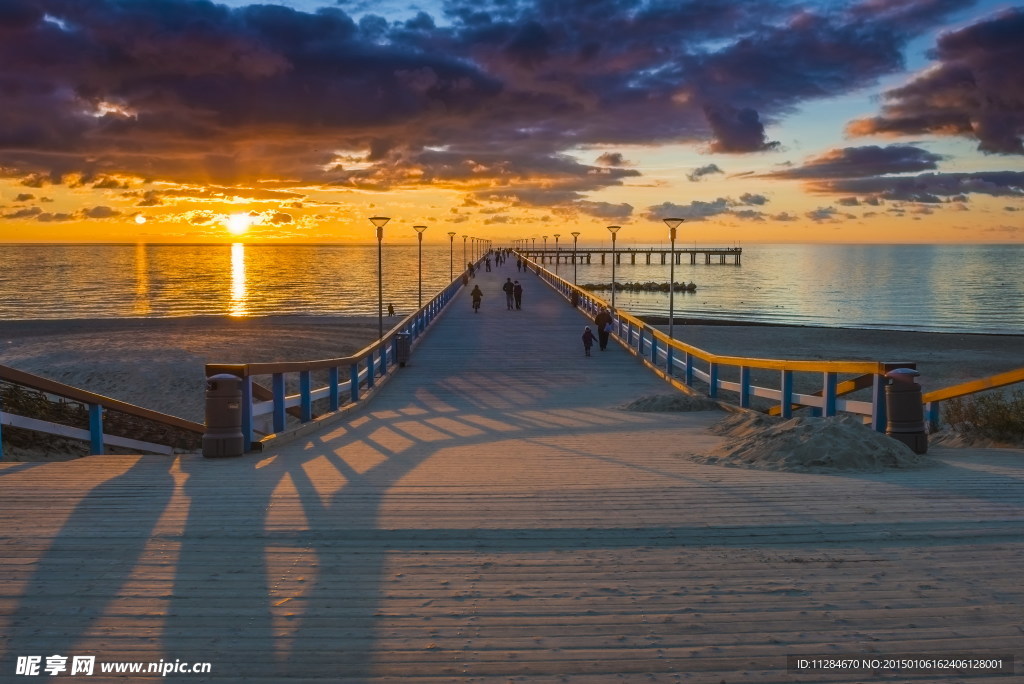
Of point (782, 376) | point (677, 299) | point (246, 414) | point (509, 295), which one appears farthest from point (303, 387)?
point (677, 299)

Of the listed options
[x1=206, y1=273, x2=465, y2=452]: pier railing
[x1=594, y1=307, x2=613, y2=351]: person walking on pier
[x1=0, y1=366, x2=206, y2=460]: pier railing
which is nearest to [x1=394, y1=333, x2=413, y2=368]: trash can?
[x1=206, y1=273, x2=465, y2=452]: pier railing

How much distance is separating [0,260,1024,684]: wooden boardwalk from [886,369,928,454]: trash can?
247mm

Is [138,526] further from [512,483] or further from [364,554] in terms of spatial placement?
[512,483]

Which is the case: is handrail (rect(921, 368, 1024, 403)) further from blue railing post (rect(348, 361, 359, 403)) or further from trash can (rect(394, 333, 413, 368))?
trash can (rect(394, 333, 413, 368))

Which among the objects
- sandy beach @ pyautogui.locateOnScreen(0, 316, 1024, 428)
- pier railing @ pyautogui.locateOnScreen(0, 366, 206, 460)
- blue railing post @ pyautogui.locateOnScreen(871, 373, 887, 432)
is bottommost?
sandy beach @ pyautogui.locateOnScreen(0, 316, 1024, 428)

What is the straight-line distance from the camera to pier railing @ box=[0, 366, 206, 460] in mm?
8383

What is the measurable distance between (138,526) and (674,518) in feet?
11.4

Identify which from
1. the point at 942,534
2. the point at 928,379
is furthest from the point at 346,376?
the point at 942,534

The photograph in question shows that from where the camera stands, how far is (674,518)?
560 centimetres

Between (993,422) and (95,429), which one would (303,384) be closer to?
(95,429)

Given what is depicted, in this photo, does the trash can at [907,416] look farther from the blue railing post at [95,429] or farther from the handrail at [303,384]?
the blue railing post at [95,429]

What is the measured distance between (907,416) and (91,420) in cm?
845

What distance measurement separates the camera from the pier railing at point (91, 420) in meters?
8.38

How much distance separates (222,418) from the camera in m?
8.20
